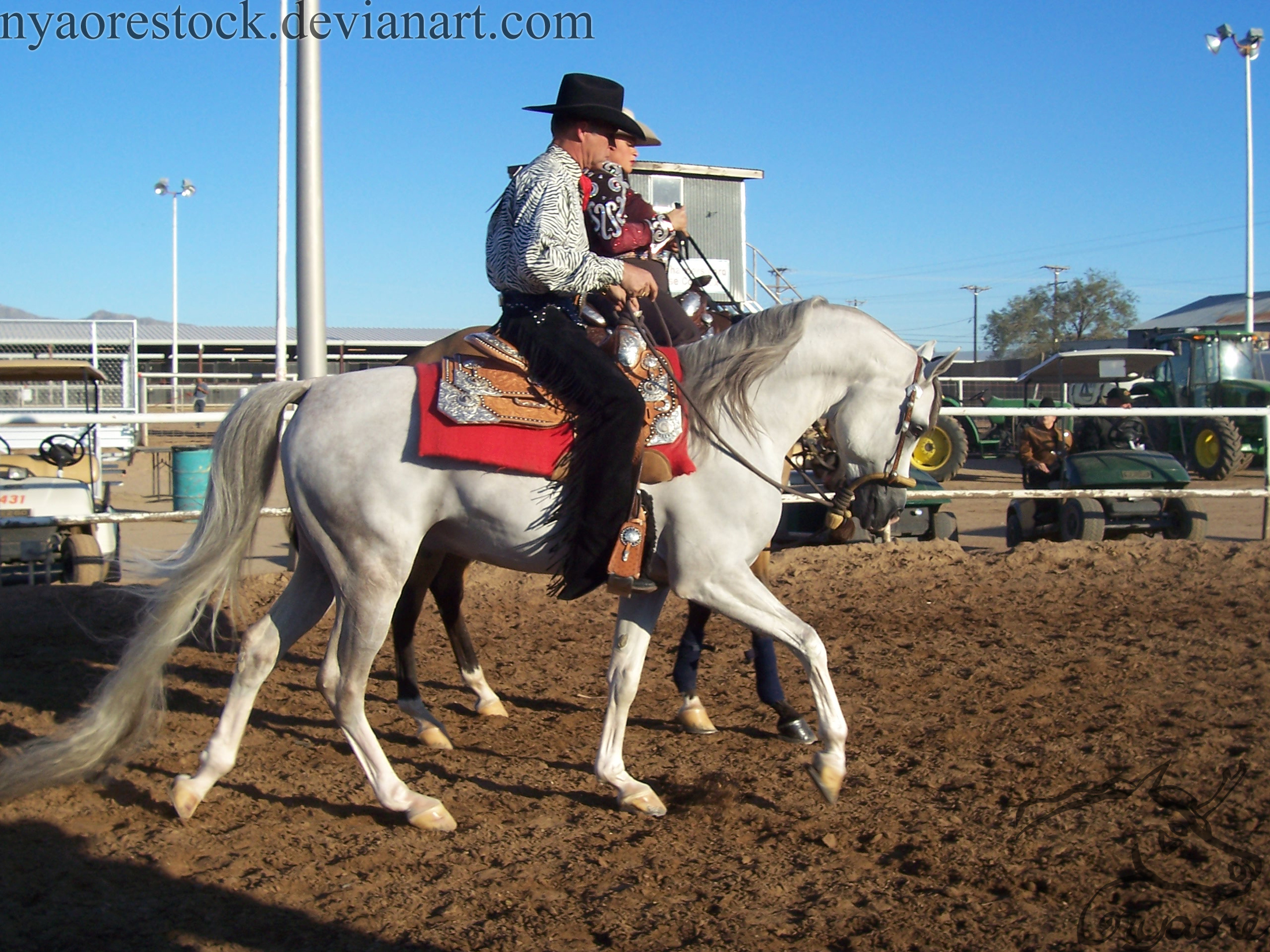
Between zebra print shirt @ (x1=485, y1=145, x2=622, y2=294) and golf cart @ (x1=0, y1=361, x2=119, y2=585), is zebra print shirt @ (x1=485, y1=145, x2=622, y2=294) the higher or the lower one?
the higher one

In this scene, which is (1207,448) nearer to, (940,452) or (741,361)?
(940,452)

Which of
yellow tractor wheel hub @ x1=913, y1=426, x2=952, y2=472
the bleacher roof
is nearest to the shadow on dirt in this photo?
yellow tractor wheel hub @ x1=913, y1=426, x2=952, y2=472

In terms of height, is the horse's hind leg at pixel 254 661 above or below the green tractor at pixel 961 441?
below

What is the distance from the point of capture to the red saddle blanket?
145 inches

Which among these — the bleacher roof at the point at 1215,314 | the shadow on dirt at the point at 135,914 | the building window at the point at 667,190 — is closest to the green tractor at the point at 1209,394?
the building window at the point at 667,190

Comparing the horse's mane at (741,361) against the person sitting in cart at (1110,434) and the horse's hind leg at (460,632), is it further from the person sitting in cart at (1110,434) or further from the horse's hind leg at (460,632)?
the person sitting in cart at (1110,434)

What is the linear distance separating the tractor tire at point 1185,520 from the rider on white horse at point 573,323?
8.02 metres

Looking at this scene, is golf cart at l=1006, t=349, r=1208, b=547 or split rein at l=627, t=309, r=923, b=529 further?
golf cart at l=1006, t=349, r=1208, b=547

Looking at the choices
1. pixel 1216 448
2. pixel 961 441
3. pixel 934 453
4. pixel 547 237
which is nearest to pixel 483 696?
pixel 547 237

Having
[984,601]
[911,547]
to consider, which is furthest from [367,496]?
[911,547]

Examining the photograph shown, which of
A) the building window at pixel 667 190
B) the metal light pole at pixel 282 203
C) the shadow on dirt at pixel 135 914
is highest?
the building window at pixel 667 190

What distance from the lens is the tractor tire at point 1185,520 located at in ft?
32.4

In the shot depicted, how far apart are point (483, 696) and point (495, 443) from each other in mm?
2013

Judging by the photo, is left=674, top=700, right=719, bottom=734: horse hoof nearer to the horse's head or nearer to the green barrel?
the horse's head
